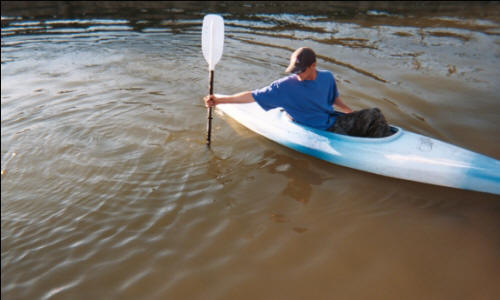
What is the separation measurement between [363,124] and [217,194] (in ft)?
6.26

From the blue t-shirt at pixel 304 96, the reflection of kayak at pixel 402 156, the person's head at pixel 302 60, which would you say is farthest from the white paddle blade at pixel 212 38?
the person's head at pixel 302 60

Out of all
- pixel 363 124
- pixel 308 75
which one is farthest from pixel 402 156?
pixel 308 75

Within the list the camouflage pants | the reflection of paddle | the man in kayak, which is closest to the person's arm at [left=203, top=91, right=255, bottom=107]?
the man in kayak

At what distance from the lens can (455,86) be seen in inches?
245

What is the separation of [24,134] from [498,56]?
372 inches

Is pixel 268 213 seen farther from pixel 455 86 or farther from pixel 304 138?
pixel 455 86

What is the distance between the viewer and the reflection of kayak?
11.2 feet

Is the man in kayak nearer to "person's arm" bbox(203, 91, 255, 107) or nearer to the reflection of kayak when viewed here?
"person's arm" bbox(203, 91, 255, 107)

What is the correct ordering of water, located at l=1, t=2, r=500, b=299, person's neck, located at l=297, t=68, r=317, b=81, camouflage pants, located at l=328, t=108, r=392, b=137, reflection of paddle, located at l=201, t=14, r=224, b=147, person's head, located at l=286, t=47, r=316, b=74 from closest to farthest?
water, located at l=1, t=2, r=500, b=299
person's head, located at l=286, t=47, r=316, b=74
person's neck, located at l=297, t=68, r=317, b=81
camouflage pants, located at l=328, t=108, r=392, b=137
reflection of paddle, located at l=201, t=14, r=224, b=147

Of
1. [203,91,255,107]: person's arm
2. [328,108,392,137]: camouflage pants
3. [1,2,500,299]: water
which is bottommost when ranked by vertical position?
[1,2,500,299]: water

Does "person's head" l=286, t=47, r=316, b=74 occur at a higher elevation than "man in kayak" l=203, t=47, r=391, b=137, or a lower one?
higher

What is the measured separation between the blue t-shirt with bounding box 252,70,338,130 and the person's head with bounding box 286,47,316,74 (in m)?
0.20

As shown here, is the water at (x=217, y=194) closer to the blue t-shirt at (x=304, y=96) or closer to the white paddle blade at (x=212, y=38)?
the blue t-shirt at (x=304, y=96)

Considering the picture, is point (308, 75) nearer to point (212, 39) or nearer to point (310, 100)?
point (310, 100)
